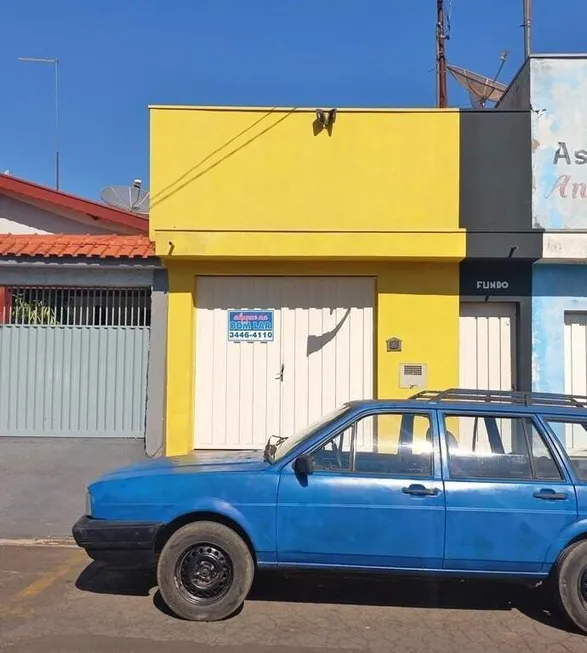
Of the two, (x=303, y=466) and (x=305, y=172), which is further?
(x=305, y=172)

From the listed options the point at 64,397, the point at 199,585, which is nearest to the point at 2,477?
the point at 64,397

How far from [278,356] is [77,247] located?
330cm

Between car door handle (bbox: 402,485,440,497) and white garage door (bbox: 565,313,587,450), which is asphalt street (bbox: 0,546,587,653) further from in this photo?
white garage door (bbox: 565,313,587,450)

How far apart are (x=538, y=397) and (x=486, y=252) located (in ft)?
14.6

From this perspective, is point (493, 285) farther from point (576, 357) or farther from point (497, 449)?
point (497, 449)

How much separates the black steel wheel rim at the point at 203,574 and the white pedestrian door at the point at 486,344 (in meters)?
6.01

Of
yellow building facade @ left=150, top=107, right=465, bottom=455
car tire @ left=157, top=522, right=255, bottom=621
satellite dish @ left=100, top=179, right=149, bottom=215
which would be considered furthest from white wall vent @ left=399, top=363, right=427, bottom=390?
satellite dish @ left=100, top=179, right=149, bottom=215

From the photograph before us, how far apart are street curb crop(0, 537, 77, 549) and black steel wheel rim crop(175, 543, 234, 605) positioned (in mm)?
2383

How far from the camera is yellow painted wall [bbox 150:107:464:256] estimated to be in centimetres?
973

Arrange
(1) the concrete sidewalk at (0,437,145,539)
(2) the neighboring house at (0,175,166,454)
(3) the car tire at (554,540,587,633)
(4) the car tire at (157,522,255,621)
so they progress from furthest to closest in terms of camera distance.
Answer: (2) the neighboring house at (0,175,166,454), (1) the concrete sidewalk at (0,437,145,539), (4) the car tire at (157,522,255,621), (3) the car tire at (554,540,587,633)

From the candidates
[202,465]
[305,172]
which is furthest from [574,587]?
[305,172]

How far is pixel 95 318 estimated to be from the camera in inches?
400

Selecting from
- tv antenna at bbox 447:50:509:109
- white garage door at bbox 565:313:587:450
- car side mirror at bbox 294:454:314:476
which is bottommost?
car side mirror at bbox 294:454:314:476

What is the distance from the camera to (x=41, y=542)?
6.79 meters
